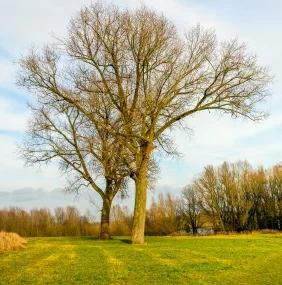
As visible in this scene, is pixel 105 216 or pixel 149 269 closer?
pixel 149 269

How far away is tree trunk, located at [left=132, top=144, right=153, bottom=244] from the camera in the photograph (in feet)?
89.9

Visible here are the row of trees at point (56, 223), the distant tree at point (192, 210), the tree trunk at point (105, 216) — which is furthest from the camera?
the distant tree at point (192, 210)

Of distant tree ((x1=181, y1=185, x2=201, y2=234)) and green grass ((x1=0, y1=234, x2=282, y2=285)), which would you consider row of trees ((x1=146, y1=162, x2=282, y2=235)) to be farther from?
green grass ((x1=0, y1=234, x2=282, y2=285))

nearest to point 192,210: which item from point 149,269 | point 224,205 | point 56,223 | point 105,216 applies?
point 224,205

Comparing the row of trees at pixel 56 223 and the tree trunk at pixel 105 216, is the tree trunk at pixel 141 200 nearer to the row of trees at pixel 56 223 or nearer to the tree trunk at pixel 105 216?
the tree trunk at pixel 105 216

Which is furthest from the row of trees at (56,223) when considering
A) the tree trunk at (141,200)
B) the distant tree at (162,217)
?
the tree trunk at (141,200)

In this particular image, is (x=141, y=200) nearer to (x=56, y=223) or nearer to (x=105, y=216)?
(x=105, y=216)

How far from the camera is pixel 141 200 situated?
2777 cm

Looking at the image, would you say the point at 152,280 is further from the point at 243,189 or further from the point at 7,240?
the point at 243,189

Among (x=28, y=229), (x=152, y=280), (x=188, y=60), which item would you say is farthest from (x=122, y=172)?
(x=28, y=229)

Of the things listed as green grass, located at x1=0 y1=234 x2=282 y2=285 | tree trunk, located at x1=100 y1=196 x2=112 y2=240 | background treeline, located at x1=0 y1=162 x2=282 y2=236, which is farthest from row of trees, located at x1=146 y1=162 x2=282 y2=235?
green grass, located at x1=0 y1=234 x2=282 y2=285

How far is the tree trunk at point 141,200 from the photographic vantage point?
89.9 ft

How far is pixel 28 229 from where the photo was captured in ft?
199

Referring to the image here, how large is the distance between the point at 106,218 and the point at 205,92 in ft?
45.6
